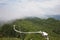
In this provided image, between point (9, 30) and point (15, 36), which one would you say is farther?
point (9, 30)

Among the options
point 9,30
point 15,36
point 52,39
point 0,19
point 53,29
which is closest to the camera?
point 52,39

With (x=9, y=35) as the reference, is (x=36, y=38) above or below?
above

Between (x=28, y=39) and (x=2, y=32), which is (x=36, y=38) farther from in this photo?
(x=2, y=32)

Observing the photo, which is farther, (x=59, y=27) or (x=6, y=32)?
(x=59, y=27)

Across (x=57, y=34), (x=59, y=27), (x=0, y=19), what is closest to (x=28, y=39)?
(x=57, y=34)

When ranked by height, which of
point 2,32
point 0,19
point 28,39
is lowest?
point 0,19

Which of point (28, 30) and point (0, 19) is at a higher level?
point (28, 30)

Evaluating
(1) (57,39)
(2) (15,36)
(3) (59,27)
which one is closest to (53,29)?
(3) (59,27)

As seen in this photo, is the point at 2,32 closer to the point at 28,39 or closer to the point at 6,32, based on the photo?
the point at 6,32

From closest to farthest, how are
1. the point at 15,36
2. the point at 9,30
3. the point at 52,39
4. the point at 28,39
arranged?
the point at 28,39, the point at 52,39, the point at 15,36, the point at 9,30
